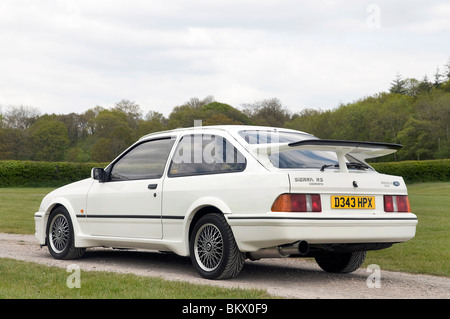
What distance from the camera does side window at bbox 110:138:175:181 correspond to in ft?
26.3

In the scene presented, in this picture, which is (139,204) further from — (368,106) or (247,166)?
(368,106)

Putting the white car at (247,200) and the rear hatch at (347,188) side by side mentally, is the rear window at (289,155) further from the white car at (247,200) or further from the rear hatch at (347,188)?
the rear hatch at (347,188)

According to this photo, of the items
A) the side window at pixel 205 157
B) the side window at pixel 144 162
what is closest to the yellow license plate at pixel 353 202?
the side window at pixel 205 157

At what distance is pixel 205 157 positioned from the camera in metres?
7.46

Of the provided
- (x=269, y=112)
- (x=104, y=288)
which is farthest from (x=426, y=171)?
(x=104, y=288)

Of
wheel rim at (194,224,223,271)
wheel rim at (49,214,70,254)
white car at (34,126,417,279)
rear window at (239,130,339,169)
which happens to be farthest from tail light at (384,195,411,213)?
wheel rim at (49,214,70,254)

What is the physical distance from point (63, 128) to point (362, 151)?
83.6 m

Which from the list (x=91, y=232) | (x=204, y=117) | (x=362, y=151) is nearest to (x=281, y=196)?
(x=362, y=151)

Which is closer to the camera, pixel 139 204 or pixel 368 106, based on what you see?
pixel 139 204

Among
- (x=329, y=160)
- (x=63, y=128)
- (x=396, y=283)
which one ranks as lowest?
(x=396, y=283)

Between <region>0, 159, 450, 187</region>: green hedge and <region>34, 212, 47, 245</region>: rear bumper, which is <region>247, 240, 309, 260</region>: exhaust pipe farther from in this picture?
<region>0, 159, 450, 187</region>: green hedge

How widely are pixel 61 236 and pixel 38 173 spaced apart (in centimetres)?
4992
